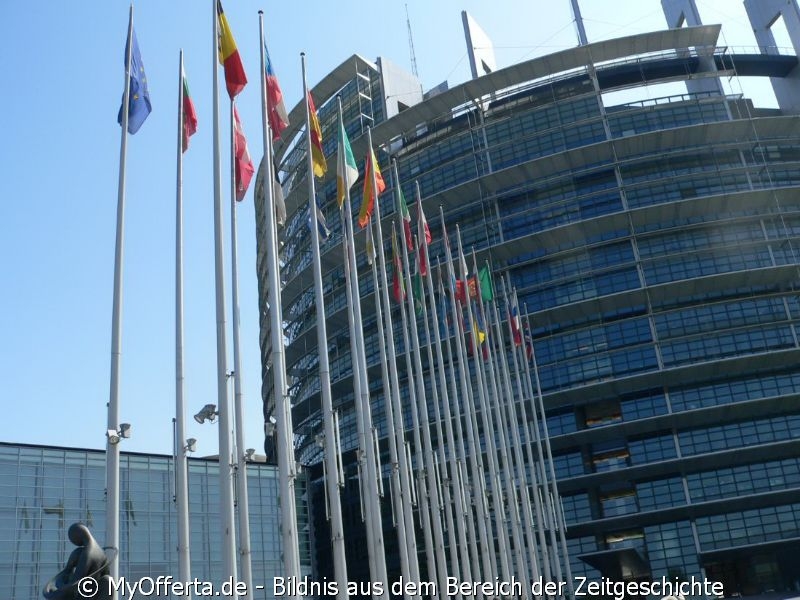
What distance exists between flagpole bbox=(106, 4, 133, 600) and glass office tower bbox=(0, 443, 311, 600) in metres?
28.8

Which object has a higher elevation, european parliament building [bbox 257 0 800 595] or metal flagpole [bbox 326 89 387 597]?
european parliament building [bbox 257 0 800 595]

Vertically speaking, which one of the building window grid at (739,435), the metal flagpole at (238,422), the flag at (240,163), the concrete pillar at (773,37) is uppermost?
the concrete pillar at (773,37)

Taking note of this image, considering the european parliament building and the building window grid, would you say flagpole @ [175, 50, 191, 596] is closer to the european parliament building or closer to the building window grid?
the european parliament building

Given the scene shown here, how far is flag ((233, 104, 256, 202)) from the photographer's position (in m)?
26.8

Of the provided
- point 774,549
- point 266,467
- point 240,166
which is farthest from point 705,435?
point 240,166

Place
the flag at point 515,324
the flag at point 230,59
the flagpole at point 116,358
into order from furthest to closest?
the flag at point 515,324, the flag at point 230,59, the flagpole at point 116,358

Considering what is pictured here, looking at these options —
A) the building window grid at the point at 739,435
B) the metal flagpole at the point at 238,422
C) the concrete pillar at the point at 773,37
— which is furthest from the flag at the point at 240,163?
the concrete pillar at the point at 773,37

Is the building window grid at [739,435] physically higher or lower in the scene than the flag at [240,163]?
lower

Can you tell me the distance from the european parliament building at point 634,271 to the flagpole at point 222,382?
31163 millimetres

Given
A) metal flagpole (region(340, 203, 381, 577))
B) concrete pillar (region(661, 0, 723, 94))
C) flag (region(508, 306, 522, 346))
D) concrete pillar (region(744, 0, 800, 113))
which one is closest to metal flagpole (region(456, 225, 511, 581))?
flag (region(508, 306, 522, 346))

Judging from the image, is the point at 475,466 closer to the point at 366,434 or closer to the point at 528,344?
the point at 366,434

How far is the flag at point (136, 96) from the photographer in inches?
1022

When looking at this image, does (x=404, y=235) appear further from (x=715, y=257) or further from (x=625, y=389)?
(x=715, y=257)

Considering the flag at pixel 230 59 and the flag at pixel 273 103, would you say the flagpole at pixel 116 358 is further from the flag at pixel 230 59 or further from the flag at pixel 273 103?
the flag at pixel 273 103
